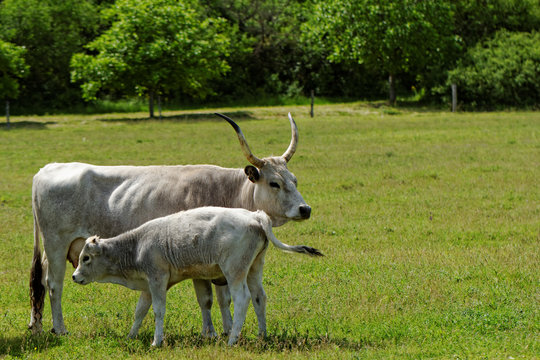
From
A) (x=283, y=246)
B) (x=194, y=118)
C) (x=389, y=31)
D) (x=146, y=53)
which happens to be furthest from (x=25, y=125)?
(x=283, y=246)

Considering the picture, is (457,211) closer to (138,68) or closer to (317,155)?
(317,155)

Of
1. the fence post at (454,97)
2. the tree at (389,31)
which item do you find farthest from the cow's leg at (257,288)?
the tree at (389,31)

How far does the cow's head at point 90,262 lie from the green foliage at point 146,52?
3266cm

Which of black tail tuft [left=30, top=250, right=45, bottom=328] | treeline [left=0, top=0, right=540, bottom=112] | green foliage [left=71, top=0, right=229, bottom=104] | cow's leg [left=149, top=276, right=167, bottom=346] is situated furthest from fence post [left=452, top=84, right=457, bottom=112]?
cow's leg [left=149, top=276, right=167, bottom=346]

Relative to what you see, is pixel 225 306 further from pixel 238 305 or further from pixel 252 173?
pixel 252 173

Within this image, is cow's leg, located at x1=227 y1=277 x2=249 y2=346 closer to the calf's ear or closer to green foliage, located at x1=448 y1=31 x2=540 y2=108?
the calf's ear

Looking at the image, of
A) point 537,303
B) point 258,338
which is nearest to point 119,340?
point 258,338

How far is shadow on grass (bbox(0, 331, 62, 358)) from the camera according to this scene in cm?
787

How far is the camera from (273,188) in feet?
28.1

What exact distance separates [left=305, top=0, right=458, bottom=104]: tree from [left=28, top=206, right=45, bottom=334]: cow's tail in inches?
1481

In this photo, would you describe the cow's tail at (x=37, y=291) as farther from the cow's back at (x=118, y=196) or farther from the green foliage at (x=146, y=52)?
the green foliage at (x=146, y=52)

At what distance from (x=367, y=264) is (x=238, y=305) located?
407 cm

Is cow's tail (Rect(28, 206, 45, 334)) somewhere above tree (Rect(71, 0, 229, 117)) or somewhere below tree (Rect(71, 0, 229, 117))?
below

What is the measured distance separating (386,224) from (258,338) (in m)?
6.97
